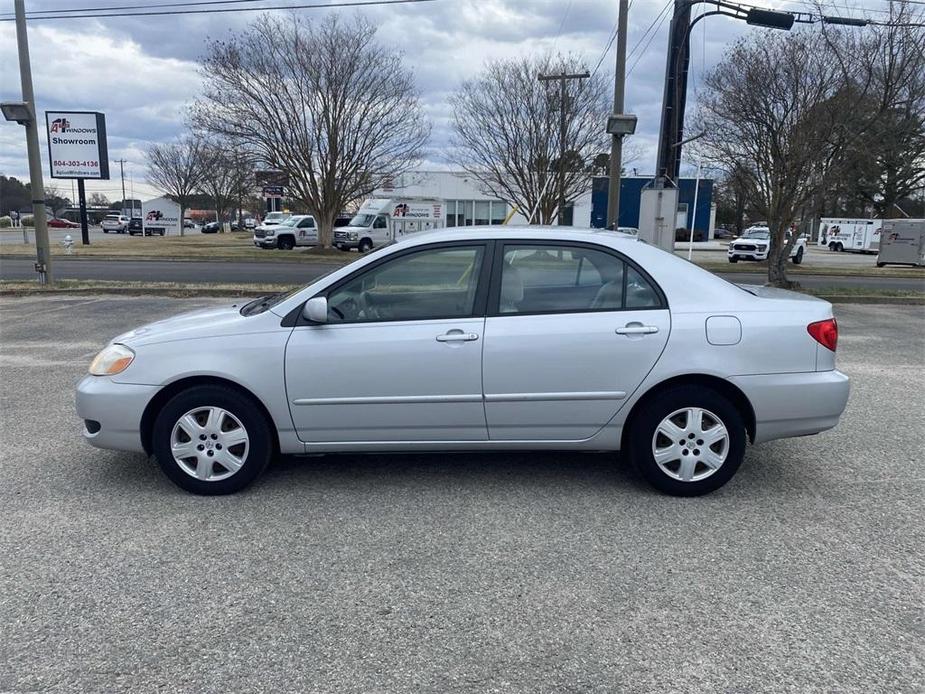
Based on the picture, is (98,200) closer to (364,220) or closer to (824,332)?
(364,220)

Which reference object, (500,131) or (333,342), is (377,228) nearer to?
(500,131)

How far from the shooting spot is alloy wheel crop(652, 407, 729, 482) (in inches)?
160

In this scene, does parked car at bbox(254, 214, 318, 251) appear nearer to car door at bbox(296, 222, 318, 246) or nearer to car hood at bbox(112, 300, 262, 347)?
car door at bbox(296, 222, 318, 246)

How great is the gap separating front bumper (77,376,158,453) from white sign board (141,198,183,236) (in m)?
62.9

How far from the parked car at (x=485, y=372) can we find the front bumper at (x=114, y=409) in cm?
1

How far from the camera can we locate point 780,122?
54.0 feet

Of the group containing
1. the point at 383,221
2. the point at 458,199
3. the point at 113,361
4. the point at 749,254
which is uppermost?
the point at 458,199

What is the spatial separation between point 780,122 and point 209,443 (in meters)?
16.4

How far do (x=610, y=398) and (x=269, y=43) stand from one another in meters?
25.6

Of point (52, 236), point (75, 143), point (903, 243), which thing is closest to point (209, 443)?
point (903, 243)

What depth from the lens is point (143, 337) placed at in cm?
418

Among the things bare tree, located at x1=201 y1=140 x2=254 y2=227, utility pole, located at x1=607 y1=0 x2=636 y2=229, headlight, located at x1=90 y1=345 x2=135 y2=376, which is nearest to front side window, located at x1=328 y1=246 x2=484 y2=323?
headlight, located at x1=90 y1=345 x2=135 y2=376

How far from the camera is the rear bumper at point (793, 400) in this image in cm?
408

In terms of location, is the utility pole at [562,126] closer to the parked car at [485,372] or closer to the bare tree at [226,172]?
the bare tree at [226,172]
